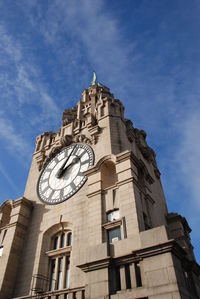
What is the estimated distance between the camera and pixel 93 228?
1542 cm

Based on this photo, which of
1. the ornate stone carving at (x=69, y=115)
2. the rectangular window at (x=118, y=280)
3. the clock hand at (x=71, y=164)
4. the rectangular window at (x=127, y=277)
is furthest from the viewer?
the ornate stone carving at (x=69, y=115)

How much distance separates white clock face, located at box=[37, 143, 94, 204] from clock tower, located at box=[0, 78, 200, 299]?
0.30 feet

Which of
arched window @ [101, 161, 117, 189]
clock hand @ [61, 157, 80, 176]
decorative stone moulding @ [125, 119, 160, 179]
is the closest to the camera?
arched window @ [101, 161, 117, 189]

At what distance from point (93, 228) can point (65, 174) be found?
756 cm

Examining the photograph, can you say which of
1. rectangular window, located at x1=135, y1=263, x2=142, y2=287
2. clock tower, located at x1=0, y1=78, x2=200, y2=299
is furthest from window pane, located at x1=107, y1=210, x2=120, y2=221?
rectangular window, located at x1=135, y1=263, x2=142, y2=287

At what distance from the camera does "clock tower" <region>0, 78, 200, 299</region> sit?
11016mm

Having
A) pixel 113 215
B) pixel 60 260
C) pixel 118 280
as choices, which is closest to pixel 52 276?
pixel 60 260

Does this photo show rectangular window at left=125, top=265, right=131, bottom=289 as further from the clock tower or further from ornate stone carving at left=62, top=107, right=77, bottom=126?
ornate stone carving at left=62, top=107, right=77, bottom=126

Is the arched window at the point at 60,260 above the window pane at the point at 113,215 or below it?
below

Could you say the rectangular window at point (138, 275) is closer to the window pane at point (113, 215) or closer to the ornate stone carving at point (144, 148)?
the window pane at point (113, 215)

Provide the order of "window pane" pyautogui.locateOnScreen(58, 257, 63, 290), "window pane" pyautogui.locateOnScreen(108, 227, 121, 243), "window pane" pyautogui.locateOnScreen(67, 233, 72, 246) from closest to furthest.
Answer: "window pane" pyautogui.locateOnScreen(108, 227, 121, 243) < "window pane" pyautogui.locateOnScreen(58, 257, 63, 290) < "window pane" pyautogui.locateOnScreen(67, 233, 72, 246)

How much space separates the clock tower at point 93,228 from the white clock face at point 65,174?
0.30ft

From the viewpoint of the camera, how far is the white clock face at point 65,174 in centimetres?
2036

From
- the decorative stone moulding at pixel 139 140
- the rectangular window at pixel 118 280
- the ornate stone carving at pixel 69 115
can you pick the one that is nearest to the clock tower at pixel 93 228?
the rectangular window at pixel 118 280
